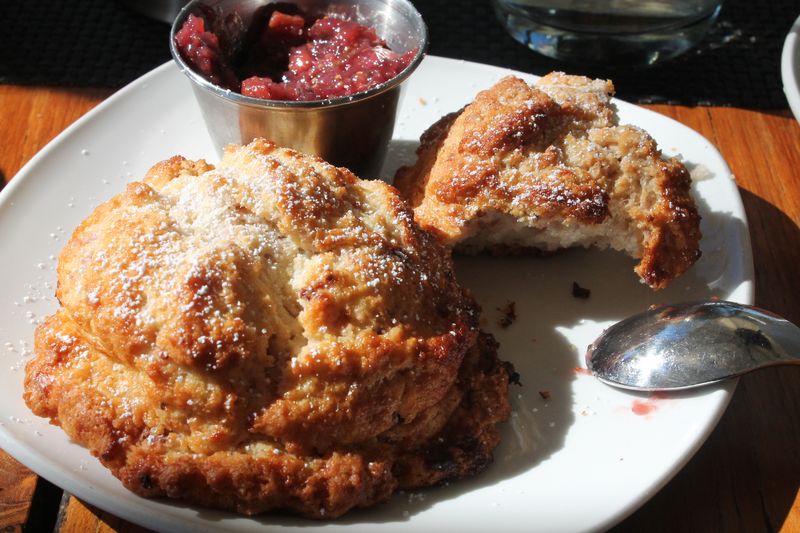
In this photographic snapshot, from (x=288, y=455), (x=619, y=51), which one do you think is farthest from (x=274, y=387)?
(x=619, y=51)

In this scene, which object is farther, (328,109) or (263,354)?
(328,109)

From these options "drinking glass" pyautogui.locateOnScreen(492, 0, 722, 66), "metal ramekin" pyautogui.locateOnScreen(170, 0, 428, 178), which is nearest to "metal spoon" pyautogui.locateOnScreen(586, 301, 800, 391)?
"metal ramekin" pyautogui.locateOnScreen(170, 0, 428, 178)

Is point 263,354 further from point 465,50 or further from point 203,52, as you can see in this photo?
point 465,50

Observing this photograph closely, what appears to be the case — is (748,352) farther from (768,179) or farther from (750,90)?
(750,90)

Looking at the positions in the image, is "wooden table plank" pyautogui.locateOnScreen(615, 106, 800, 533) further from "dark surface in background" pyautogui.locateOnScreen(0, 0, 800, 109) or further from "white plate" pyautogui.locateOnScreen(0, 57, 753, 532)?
"dark surface in background" pyautogui.locateOnScreen(0, 0, 800, 109)

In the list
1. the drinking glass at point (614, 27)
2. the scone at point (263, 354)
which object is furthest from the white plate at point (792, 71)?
the scone at point (263, 354)

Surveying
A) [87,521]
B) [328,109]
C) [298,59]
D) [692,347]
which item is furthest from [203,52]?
[692,347]
